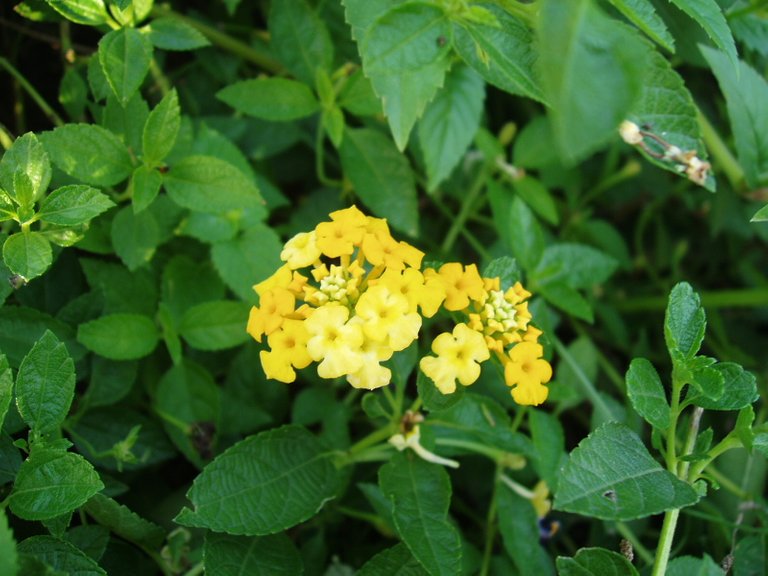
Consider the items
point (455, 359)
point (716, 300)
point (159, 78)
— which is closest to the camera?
point (455, 359)

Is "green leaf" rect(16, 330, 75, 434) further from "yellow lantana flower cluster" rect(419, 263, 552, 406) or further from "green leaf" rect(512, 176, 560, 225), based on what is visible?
"green leaf" rect(512, 176, 560, 225)

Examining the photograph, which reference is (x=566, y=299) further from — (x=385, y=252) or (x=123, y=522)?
(x=123, y=522)

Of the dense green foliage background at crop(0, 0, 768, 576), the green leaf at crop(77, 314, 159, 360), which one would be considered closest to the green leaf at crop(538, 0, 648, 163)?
the dense green foliage background at crop(0, 0, 768, 576)

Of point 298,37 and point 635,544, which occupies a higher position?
point 298,37

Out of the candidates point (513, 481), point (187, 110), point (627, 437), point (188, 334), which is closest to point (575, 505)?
point (627, 437)

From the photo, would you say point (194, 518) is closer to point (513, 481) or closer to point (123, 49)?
point (513, 481)

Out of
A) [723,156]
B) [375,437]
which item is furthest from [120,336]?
[723,156]
